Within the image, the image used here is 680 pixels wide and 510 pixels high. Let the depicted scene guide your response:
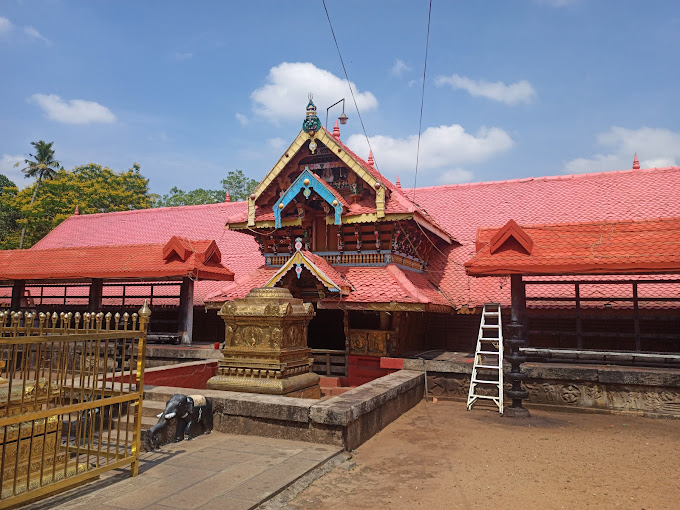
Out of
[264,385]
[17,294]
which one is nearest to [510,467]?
[264,385]

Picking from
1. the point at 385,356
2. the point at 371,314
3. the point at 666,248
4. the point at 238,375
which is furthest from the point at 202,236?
the point at 666,248

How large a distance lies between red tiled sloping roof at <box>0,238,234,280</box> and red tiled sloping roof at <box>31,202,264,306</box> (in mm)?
2700

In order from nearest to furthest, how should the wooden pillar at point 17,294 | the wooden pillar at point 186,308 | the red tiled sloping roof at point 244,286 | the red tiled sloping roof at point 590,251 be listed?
the red tiled sloping roof at point 590,251 → the red tiled sloping roof at point 244,286 → the wooden pillar at point 186,308 → the wooden pillar at point 17,294

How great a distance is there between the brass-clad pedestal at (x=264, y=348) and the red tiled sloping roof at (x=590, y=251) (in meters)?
4.05

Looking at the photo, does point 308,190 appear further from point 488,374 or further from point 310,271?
point 488,374

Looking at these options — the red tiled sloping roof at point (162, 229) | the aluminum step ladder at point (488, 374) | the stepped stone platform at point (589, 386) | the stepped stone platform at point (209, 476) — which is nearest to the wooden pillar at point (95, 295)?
the red tiled sloping roof at point (162, 229)

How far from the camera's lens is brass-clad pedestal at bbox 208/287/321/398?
777cm

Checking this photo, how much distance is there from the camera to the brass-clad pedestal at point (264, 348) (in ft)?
25.5

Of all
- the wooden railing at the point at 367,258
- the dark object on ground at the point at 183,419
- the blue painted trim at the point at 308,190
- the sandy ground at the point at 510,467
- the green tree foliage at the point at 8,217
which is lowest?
the sandy ground at the point at 510,467

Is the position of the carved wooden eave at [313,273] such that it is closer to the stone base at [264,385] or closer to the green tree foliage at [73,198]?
the stone base at [264,385]

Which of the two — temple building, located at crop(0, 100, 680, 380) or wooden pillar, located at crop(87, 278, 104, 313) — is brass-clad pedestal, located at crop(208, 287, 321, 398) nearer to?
temple building, located at crop(0, 100, 680, 380)

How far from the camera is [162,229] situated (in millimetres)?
19844

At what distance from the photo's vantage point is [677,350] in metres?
11.1

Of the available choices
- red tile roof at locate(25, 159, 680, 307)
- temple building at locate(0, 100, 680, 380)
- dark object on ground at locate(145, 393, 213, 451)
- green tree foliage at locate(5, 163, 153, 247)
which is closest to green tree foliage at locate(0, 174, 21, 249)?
green tree foliage at locate(5, 163, 153, 247)
